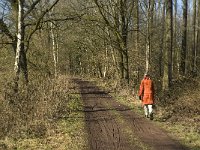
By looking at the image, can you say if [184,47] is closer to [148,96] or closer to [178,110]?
[178,110]

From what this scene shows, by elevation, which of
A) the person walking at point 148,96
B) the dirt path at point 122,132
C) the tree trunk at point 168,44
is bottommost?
the dirt path at point 122,132

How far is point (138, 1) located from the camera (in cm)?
3045

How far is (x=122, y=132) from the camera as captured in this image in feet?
42.7

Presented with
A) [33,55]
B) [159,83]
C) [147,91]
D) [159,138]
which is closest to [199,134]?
[159,138]

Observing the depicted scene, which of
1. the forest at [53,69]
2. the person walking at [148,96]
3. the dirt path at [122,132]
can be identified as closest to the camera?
the dirt path at [122,132]

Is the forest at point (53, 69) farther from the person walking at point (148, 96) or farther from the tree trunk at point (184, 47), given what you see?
the person walking at point (148, 96)

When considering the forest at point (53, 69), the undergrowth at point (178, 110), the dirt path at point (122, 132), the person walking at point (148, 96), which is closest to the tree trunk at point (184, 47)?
the forest at point (53, 69)

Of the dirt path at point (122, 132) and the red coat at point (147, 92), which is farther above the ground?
the red coat at point (147, 92)

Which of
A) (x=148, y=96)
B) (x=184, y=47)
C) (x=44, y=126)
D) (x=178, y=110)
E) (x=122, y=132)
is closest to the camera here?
(x=122, y=132)

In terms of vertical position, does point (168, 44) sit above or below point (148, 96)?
above

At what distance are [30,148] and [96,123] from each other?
13.4ft

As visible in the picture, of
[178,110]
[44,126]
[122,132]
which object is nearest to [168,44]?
[178,110]

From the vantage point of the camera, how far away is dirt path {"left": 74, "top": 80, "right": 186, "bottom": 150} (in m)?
11.2

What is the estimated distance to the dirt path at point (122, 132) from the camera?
11.2m
